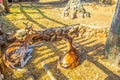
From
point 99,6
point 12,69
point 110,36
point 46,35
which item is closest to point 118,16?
point 110,36

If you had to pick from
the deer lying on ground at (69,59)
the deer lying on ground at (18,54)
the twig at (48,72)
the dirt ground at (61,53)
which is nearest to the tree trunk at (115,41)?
the dirt ground at (61,53)

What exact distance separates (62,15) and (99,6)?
2.56 metres

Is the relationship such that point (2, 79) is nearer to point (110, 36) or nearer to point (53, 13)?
point (110, 36)

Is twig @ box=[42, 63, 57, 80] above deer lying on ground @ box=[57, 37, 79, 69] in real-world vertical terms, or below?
below

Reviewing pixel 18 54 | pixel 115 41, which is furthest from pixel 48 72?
pixel 115 41

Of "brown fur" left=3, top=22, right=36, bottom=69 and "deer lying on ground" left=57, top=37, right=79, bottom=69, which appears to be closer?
"brown fur" left=3, top=22, right=36, bottom=69

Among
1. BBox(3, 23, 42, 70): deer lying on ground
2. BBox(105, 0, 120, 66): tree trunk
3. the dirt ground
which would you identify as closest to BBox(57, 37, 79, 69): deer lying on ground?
the dirt ground

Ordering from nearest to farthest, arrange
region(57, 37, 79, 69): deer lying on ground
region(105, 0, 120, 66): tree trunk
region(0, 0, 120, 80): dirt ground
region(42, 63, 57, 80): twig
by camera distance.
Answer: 1. region(42, 63, 57, 80): twig
2. region(0, 0, 120, 80): dirt ground
3. region(57, 37, 79, 69): deer lying on ground
4. region(105, 0, 120, 66): tree trunk

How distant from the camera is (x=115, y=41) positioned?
215 inches

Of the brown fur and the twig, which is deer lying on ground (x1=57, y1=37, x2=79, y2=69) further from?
the brown fur

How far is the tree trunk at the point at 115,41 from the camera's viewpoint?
17.6 ft

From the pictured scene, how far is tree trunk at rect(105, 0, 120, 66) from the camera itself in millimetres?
5352

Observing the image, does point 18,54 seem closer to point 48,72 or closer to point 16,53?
point 16,53

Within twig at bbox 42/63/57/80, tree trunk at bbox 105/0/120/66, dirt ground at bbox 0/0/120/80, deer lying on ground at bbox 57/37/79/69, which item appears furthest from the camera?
tree trunk at bbox 105/0/120/66
